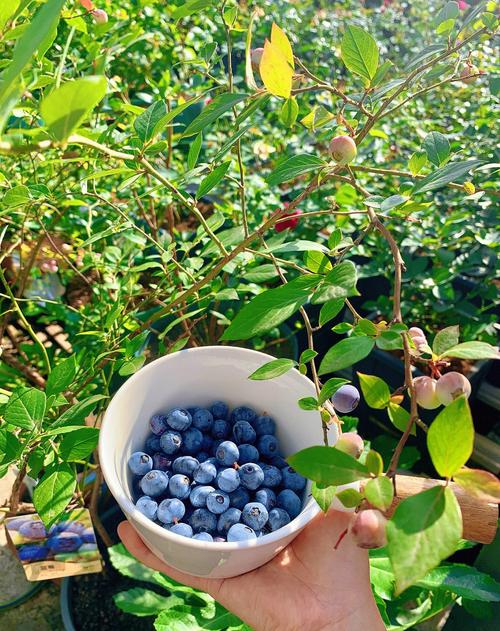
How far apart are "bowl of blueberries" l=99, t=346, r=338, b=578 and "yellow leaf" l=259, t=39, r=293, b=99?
38 cm

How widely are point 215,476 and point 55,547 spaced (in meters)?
0.29

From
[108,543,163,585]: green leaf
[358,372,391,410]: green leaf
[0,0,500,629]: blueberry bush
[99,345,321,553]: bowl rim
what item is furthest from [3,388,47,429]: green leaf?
[108,543,163,585]: green leaf

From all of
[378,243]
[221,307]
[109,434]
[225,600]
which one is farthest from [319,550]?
[378,243]

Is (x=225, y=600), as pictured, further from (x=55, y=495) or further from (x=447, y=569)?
(x=447, y=569)

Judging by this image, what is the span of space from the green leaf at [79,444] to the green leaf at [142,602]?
57 cm

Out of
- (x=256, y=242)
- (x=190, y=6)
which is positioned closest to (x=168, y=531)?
(x=190, y=6)

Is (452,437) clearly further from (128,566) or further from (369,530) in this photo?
(128,566)

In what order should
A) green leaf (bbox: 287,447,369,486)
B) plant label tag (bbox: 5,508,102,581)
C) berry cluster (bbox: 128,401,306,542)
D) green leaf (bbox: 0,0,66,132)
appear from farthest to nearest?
plant label tag (bbox: 5,508,102,581) → berry cluster (bbox: 128,401,306,542) → green leaf (bbox: 287,447,369,486) → green leaf (bbox: 0,0,66,132)

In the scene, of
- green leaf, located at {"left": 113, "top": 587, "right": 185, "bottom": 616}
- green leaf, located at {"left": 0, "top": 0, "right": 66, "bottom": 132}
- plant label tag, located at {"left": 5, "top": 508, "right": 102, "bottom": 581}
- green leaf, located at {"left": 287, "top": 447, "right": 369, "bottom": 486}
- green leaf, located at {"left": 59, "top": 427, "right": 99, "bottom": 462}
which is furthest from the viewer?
green leaf, located at {"left": 113, "top": 587, "right": 185, "bottom": 616}

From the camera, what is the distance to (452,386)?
43cm

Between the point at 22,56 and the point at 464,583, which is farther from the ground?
the point at 22,56

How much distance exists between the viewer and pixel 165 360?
76cm

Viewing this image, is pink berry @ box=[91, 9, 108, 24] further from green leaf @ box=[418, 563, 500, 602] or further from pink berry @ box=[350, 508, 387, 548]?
green leaf @ box=[418, 563, 500, 602]

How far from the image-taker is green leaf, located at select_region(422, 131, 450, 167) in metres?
0.56
